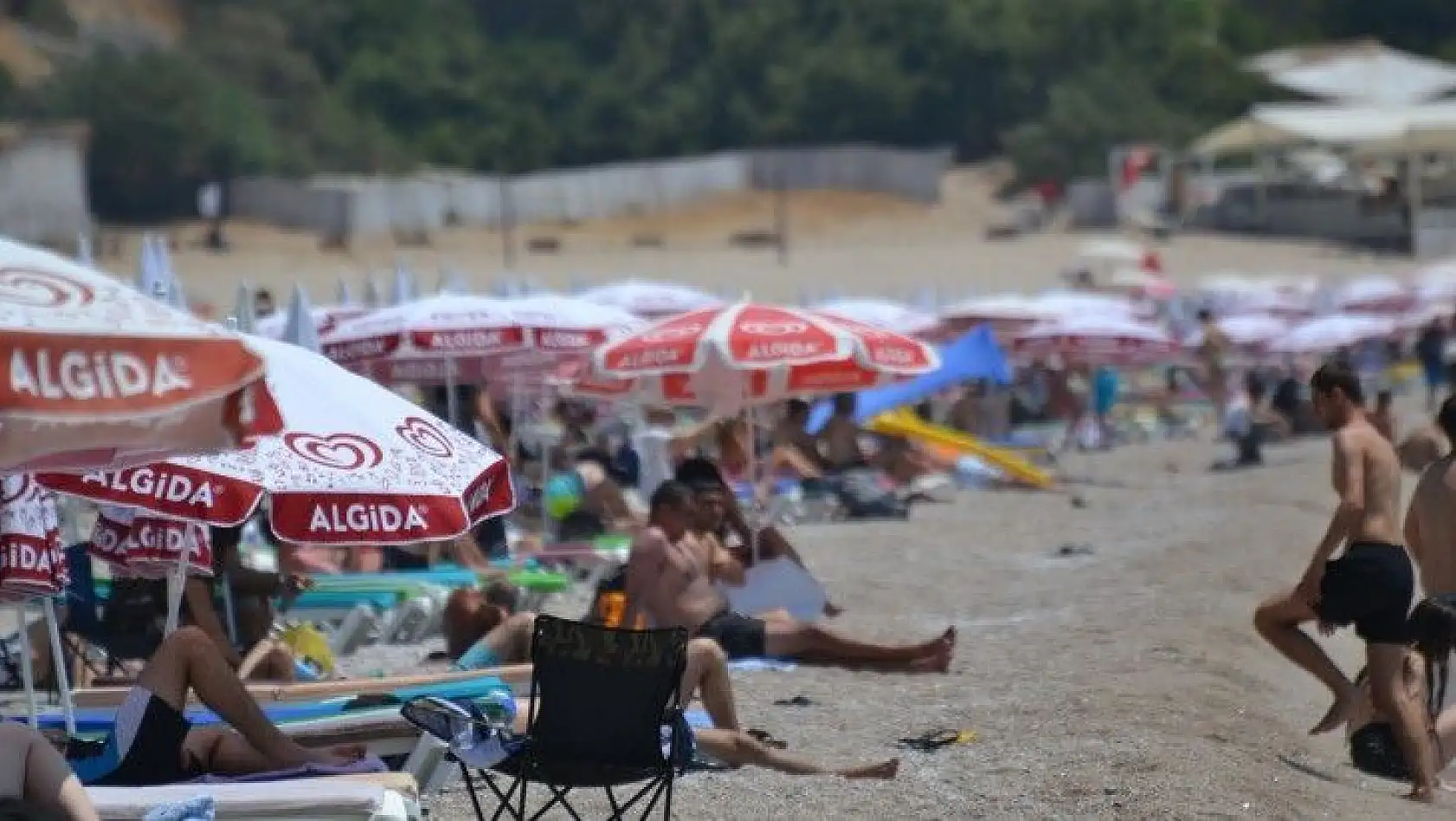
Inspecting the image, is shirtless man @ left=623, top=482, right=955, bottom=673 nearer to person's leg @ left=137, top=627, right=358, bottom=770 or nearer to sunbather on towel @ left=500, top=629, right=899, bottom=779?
sunbather on towel @ left=500, top=629, right=899, bottom=779

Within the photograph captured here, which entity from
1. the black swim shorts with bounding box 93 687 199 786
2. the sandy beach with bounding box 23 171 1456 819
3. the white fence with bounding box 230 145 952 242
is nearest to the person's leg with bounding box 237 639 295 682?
the sandy beach with bounding box 23 171 1456 819

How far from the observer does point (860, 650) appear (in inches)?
405

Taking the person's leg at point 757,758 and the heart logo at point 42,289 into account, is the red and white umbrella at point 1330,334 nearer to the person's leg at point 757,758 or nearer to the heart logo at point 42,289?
the person's leg at point 757,758

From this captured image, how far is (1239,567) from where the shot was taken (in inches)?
557

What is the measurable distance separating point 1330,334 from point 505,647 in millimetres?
20320

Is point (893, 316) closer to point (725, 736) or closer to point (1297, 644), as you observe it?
point (1297, 644)

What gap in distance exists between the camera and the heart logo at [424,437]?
7074 millimetres

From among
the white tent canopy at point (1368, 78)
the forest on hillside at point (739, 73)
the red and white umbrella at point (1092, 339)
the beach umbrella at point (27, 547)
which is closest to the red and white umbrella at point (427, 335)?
the beach umbrella at point (27, 547)

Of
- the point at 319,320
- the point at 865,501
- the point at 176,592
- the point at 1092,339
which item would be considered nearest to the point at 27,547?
the point at 176,592

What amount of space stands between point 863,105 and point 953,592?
5506 cm

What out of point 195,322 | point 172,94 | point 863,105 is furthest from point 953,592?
point 863,105

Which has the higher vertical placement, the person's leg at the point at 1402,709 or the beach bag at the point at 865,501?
the person's leg at the point at 1402,709

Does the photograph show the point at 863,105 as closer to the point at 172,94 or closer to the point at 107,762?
the point at 172,94

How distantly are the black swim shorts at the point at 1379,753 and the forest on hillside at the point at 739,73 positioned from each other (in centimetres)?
4994
